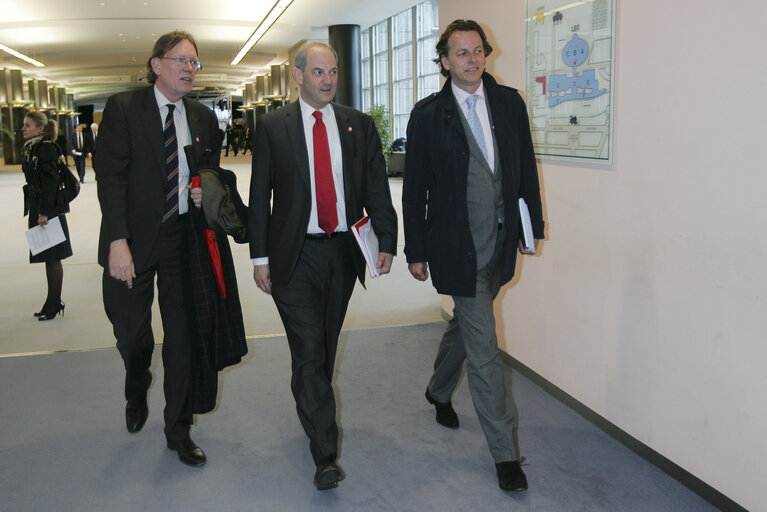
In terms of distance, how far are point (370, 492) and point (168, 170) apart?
144 centimetres

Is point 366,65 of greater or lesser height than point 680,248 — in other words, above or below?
above

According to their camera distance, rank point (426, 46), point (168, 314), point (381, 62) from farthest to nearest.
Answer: point (381, 62)
point (426, 46)
point (168, 314)

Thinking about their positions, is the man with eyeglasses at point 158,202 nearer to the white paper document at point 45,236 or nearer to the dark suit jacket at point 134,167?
the dark suit jacket at point 134,167

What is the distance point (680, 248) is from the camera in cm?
277

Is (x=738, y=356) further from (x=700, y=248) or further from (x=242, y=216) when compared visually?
(x=242, y=216)

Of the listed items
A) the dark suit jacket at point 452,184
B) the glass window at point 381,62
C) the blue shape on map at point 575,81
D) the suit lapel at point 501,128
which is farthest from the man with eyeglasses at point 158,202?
the glass window at point 381,62

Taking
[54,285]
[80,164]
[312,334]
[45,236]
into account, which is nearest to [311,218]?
[312,334]

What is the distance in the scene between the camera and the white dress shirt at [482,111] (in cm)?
285

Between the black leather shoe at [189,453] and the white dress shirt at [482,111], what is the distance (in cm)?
163

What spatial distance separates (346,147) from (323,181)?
0.17 metres

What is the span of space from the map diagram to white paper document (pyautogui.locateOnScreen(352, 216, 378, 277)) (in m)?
1.07

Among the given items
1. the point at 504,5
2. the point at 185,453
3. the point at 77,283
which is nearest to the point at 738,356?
the point at 185,453

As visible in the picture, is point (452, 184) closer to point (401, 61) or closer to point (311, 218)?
point (311, 218)

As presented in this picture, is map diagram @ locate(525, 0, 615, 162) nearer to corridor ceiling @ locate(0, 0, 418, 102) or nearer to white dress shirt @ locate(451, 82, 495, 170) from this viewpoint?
white dress shirt @ locate(451, 82, 495, 170)
